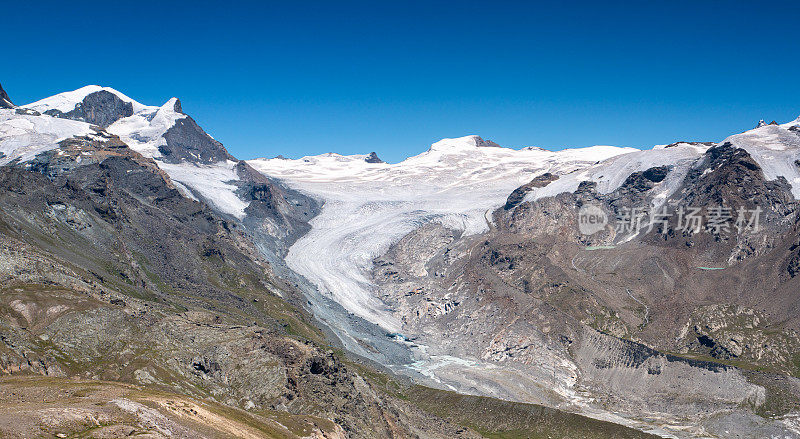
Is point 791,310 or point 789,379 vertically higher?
point 791,310

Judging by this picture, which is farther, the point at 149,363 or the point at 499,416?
the point at 499,416

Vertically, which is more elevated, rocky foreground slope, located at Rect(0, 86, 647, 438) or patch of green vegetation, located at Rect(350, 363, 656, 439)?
rocky foreground slope, located at Rect(0, 86, 647, 438)

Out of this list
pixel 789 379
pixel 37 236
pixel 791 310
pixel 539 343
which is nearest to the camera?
pixel 37 236

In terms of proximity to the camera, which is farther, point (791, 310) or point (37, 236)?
point (791, 310)

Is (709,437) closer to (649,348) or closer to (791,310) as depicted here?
(649,348)

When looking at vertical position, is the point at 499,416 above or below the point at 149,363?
below

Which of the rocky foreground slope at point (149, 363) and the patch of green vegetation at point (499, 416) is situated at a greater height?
the rocky foreground slope at point (149, 363)

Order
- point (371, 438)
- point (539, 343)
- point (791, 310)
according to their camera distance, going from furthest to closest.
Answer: point (539, 343)
point (791, 310)
point (371, 438)

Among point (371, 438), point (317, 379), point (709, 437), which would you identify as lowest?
point (709, 437)

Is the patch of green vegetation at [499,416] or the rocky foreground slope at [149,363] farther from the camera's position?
the patch of green vegetation at [499,416]

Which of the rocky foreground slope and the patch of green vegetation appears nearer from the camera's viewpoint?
the rocky foreground slope

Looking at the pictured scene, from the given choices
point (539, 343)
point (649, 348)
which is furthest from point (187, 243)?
point (649, 348)
